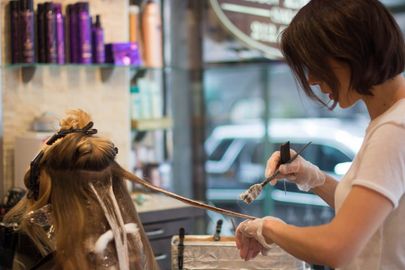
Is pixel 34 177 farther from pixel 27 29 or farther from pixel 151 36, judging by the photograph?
pixel 151 36

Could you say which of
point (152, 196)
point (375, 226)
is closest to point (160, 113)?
point (152, 196)

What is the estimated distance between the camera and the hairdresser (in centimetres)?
116

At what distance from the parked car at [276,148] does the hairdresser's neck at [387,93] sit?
2646 mm

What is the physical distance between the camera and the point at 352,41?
4.05ft

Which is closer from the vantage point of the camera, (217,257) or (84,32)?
(217,257)

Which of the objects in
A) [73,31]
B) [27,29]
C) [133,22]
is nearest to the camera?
[27,29]

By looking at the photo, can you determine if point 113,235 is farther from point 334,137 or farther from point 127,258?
point 334,137

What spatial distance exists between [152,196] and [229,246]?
116cm

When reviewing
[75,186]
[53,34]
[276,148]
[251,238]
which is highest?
[53,34]

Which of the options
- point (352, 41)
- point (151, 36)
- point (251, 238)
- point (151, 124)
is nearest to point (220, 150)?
point (151, 124)

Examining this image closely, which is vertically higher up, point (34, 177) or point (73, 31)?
point (73, 31)

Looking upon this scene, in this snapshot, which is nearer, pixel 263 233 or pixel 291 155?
pixel 263 233

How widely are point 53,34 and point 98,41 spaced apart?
0.23 m

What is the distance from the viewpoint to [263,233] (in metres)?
1.34
